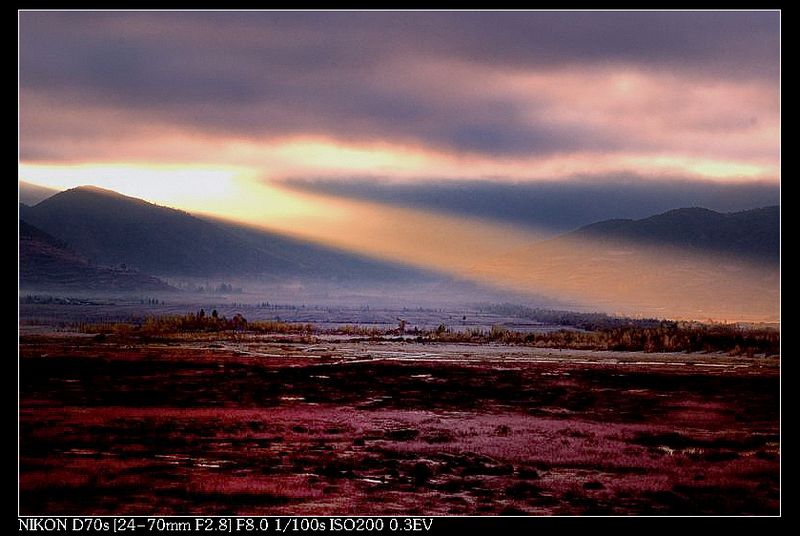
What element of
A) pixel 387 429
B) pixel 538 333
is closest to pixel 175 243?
pixel 387 429

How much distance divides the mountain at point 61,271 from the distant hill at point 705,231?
44.1 feet

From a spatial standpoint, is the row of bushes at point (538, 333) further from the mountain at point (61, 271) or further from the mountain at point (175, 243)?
the mountain at point (175, 243)

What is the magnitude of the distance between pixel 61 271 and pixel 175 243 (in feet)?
11.2

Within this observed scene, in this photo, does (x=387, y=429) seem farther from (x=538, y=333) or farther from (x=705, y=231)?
(x=705, y=231)

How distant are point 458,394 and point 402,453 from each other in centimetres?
296

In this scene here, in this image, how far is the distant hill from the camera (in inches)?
806

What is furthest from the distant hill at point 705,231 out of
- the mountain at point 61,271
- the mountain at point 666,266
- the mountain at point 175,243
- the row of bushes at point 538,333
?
the mountain at point 61,271

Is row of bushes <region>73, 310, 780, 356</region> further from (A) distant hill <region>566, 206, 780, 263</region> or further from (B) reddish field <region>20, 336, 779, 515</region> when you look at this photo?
(A) distant hill <region>566, 206, 780, 263</region>

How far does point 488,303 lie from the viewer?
2430 cm

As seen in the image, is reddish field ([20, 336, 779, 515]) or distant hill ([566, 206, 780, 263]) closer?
reddish field ([20, 336, 779, 515])

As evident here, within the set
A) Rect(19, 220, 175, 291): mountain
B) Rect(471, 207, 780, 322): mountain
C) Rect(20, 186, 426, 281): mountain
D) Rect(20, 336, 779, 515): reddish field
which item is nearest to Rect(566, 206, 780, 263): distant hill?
Rect(471, 207, 780, 322): mountain

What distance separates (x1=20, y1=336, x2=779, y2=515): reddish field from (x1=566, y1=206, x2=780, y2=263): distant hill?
3105 millimetres
